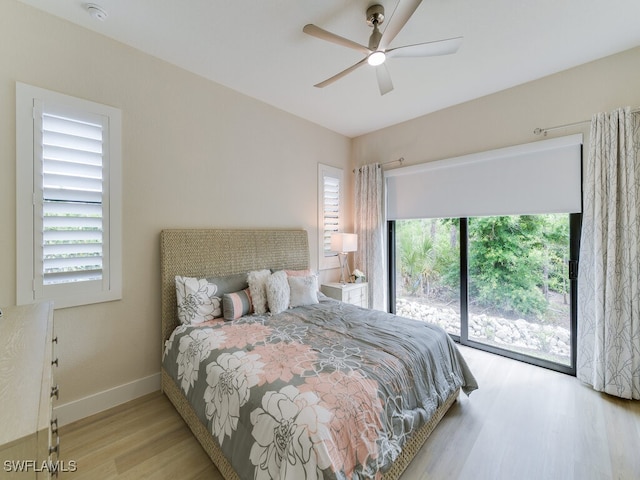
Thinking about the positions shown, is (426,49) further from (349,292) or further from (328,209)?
(349,292)

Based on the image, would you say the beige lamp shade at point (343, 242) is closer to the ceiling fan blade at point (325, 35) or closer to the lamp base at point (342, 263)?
the lamp base at point (342, 263)

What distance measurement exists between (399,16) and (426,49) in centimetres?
37

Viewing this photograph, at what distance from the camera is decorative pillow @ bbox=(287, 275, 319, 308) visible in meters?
2.66

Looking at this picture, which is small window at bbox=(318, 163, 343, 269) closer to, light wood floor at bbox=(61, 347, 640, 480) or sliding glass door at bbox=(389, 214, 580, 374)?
sliding glass door at bbox=(389, 214, 580, 374)

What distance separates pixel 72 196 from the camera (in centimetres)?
191

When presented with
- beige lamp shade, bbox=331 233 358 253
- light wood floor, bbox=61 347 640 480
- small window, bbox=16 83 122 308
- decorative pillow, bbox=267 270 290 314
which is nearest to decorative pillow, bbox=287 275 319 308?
decorative pillow, bbox=267 270 290 314

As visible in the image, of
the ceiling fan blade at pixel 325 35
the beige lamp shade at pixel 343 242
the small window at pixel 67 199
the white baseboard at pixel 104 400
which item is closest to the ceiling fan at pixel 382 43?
the ceiling fan blade at pixel 325 35

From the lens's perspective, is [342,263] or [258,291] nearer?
[258,291]

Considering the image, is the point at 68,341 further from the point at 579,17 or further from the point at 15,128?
the point at 579,17

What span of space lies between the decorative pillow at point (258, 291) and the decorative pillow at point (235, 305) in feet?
0.17

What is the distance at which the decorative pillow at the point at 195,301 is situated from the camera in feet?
7.22

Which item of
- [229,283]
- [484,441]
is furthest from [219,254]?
[484,441]

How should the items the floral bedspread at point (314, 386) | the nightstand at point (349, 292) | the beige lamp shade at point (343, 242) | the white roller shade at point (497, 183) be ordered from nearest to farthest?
the floral bedspread at point (314, 386)
the white roller shade at point (497, 183)
the nightstand at point (349, 292)
the beige lamp shade at point (343, 242)

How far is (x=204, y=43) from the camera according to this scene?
6.92 feet
